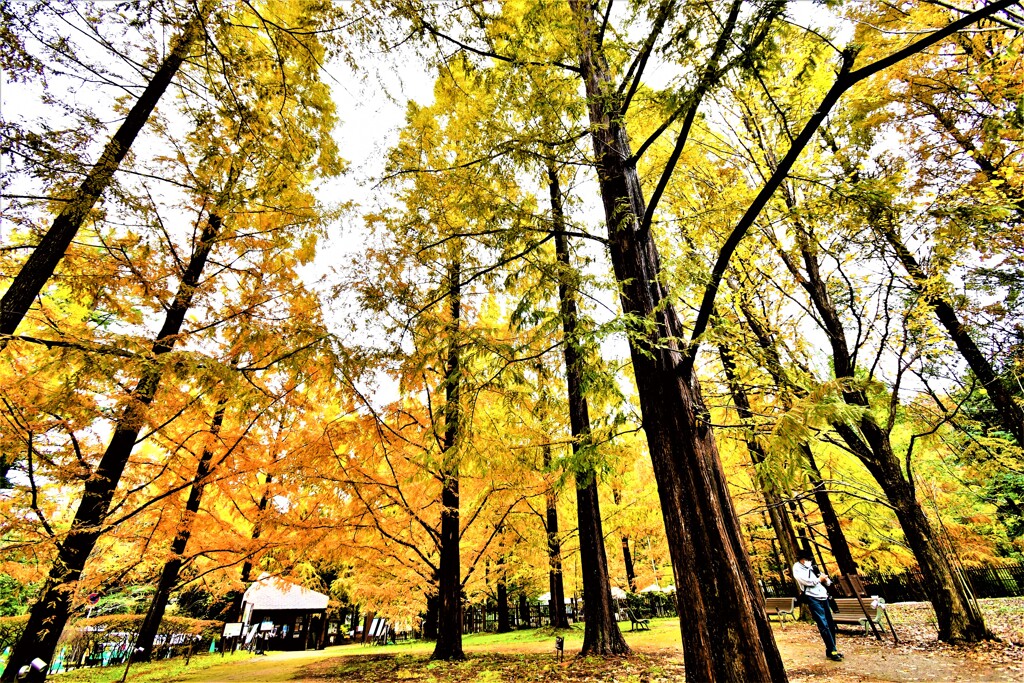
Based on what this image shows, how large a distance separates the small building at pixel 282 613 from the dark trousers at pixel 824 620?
18589mm

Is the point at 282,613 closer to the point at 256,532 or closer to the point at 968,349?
the point at 256,532

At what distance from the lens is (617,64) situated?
4.41 m

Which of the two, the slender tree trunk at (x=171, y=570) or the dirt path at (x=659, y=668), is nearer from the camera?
the dirt path at (x=659, y=668)

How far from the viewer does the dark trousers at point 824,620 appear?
21.8 ft

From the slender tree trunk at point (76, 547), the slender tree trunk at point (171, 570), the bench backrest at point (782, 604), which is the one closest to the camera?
the slender tree trunk at point (76, 547)

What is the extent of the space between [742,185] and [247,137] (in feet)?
26.8

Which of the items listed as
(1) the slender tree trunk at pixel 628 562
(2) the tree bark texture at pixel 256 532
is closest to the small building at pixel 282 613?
(2) the tree bark texture at pixel 256 532

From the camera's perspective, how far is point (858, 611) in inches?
350

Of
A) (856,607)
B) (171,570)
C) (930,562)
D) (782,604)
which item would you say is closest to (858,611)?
(856,607)

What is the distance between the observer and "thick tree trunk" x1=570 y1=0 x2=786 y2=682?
2.76 metres

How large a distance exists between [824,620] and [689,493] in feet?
20.7

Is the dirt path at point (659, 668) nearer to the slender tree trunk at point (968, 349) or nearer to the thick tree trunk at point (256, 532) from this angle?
the thick tree trunk at point (256, 532)

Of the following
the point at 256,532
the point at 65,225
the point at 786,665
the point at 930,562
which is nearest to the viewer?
the point at 65,225

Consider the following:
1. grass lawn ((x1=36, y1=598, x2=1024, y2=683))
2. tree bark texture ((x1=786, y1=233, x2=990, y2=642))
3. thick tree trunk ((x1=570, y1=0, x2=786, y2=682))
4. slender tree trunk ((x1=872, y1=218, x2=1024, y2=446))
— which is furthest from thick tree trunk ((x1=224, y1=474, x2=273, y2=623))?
slender tree trunk ((x1=872, y1=218, x2=1024, y2=446))
